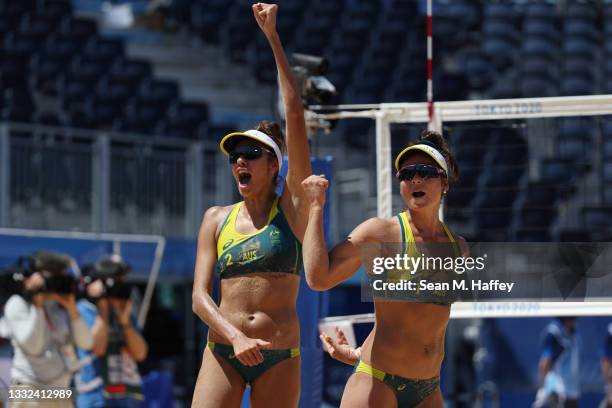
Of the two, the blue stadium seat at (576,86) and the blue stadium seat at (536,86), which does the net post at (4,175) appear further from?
the blue stadium seat at (576,86)

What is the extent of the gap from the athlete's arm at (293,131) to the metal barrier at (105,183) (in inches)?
352

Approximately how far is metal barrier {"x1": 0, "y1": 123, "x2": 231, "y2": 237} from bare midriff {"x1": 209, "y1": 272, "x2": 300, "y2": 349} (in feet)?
29.5

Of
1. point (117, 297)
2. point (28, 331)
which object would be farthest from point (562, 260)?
point (117, 297)

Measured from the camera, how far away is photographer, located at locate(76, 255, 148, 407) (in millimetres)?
9969

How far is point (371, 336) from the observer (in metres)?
5.16

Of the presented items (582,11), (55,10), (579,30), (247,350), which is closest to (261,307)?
(247,350)

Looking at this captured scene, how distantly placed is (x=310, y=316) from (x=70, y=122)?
32.6 ft

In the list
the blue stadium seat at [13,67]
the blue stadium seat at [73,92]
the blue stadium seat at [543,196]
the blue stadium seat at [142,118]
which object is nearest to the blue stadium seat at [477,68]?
the blue stadium seat at [543,196]

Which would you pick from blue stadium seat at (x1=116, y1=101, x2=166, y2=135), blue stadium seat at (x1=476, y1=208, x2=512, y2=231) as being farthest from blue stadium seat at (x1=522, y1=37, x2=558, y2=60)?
blue stadium seat at (x1=116, y1=101, x2=166, y2=135)

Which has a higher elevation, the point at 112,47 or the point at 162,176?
the point at 112,47

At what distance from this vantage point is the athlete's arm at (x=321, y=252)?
4855mm

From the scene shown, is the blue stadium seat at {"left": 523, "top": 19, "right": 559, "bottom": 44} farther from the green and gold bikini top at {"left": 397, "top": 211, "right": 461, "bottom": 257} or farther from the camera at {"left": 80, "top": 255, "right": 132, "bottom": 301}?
the green and gold bikini top at {"left": 397, "top": 211, "right": 461, "bottom": 257}

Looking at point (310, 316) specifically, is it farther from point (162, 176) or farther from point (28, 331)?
point (162, 176)

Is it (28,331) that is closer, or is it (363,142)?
(28,331)
